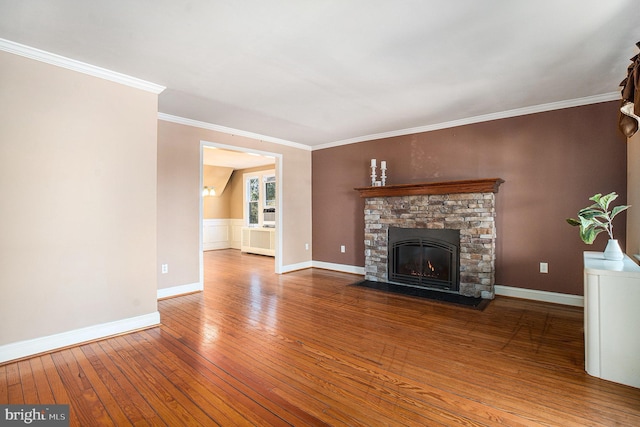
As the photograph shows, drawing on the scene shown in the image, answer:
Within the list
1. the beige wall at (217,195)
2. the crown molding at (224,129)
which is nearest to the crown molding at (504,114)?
the crown molding at (224,129)

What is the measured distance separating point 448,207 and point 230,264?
15.0ft

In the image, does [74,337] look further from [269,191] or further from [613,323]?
[269,191]

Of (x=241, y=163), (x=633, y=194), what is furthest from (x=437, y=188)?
(x=241, y=163)

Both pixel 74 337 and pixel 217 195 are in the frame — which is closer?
pixel 74 337

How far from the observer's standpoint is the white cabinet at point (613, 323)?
206cm

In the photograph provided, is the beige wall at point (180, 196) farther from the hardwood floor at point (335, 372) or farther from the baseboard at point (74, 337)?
the baseboard at point (74, 337)

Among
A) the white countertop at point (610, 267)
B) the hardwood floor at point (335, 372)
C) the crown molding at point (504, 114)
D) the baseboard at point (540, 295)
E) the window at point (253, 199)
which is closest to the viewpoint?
the hardwood floor at point (335, 372)

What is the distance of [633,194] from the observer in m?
3.07

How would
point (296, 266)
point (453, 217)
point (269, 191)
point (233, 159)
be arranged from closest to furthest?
1. point (453, 217)
2. point (296, 266)
3. point (233, 159)
4. point (269, 191)

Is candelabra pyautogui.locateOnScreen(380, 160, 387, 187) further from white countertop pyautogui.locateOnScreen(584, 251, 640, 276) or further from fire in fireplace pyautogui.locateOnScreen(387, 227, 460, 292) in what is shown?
white countertop pyautogui.locateOnScreen(584, 251, 640, 276)

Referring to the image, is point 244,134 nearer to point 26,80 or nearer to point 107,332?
point 26,80

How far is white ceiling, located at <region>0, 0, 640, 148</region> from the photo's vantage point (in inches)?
77.9

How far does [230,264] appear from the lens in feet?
21.9

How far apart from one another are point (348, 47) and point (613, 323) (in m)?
2.74
